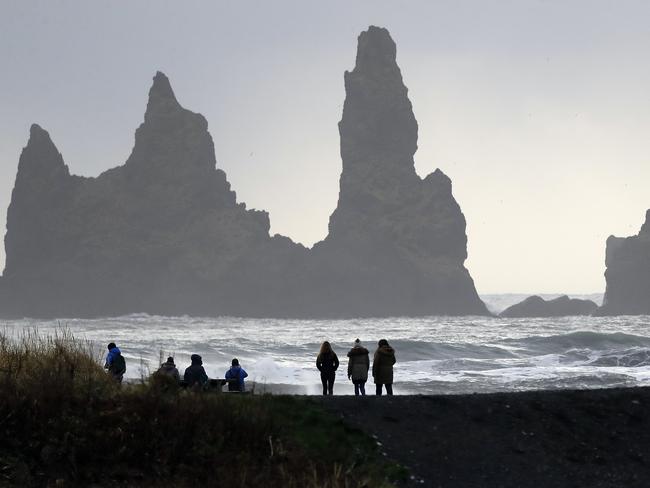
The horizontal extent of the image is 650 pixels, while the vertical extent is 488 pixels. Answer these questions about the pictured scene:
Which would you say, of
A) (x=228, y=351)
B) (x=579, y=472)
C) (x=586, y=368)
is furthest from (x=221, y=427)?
(x=228, y=351)

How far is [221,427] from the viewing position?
13.5 meters

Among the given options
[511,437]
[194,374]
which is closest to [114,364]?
[194,374]

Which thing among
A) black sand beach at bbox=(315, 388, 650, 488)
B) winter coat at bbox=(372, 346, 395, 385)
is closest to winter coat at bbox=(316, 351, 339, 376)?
winter coat at bbox=(372, 346, 395, 385)

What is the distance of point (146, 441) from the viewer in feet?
43.0

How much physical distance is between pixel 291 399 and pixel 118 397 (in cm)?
385

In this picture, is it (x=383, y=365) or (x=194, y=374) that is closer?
(x=194, y=374)

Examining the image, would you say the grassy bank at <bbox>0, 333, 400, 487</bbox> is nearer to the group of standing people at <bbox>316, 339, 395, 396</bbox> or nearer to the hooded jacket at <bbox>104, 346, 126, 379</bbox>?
the hooded jacket at <bbox>104, 346, 126, 379</bbox>

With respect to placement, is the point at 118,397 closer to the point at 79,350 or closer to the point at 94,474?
the point at 94,474

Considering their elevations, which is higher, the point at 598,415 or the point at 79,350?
the point at 79,350

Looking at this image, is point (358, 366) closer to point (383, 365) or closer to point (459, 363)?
point (383, 365)

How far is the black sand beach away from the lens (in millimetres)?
15258

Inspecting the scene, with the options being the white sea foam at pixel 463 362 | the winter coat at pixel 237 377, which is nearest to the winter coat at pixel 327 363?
the winter coat at pixel 237 377

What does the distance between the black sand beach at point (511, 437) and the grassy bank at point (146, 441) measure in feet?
4.02

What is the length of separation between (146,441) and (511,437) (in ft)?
22.8
